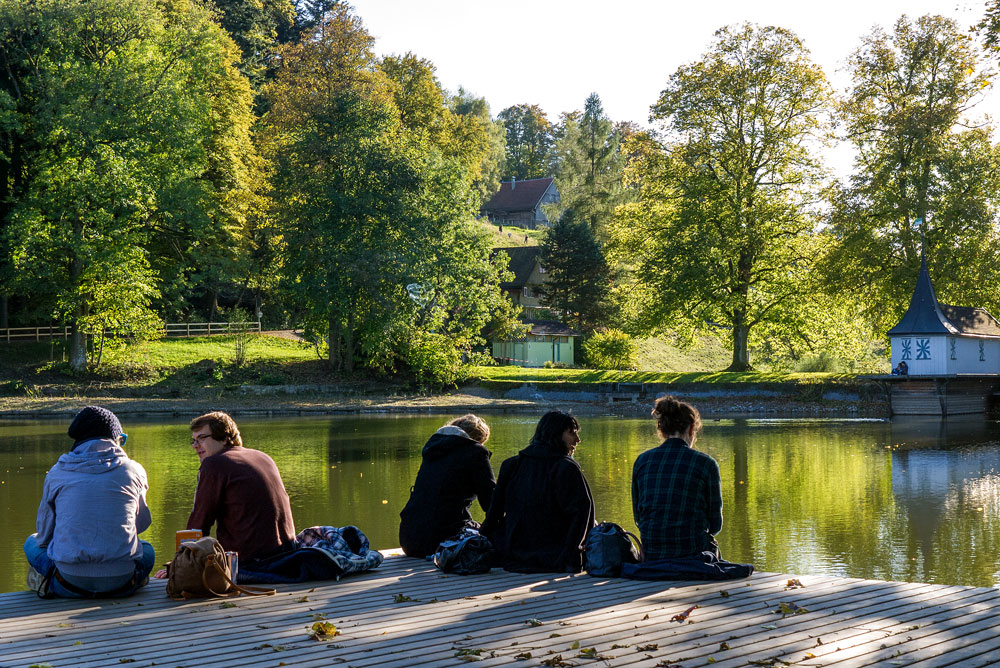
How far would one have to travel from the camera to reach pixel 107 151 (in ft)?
128

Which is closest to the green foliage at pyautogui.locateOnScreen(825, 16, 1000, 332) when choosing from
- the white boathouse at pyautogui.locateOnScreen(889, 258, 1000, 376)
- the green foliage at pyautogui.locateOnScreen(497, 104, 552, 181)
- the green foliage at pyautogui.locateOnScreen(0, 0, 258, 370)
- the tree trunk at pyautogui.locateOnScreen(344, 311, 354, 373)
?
the white boathouse at pyautogui.locateOnScreen(889, 258, 1000, 376)

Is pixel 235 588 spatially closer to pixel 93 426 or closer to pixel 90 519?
pixel 90 519

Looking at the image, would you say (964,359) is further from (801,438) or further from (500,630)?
(500,630)

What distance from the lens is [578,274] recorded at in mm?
52938

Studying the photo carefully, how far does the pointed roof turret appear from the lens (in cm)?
3647

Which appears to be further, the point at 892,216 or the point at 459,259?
the point at 459,259

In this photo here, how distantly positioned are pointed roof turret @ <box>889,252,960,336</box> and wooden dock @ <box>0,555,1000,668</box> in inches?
1268

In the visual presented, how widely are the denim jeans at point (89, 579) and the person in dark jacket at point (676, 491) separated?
12.1 feet

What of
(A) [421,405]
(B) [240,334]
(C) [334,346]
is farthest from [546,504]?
(B) [240,334]

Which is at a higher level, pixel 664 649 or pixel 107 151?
pixel 107 151

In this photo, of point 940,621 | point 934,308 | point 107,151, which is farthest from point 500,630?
point 107,151

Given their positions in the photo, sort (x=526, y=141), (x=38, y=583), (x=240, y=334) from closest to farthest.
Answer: (x=38, y=583)
(x=240, y=334)
(x=526, y=141)

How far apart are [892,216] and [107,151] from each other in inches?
1288

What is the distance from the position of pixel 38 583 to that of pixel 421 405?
30.4m
